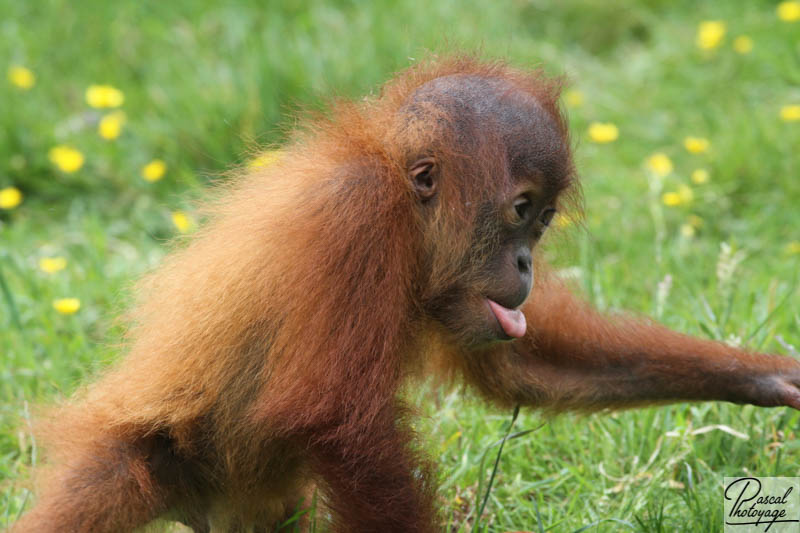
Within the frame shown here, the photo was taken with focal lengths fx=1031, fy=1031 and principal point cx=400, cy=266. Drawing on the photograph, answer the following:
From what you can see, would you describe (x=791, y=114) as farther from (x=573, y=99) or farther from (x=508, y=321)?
(x=508, y=321)

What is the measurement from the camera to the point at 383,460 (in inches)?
132

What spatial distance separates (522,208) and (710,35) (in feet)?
17.5

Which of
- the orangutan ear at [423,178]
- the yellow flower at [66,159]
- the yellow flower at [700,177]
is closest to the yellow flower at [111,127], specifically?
the yellow flower at [66,159]

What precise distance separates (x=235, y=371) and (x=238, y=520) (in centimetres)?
69

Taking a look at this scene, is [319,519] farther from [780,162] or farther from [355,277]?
[780,162]

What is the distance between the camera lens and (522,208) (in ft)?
11.9

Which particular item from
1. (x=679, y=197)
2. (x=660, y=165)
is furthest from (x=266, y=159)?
(x=660, y=165)

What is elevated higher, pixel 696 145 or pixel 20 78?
pixel 20 78

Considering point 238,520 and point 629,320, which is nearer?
point 238,520

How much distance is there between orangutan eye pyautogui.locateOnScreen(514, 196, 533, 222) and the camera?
11.8ft

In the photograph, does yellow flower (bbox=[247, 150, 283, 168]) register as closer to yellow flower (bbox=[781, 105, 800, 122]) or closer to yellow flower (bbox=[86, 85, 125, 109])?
yellow flower (bbox=[86, 85, 125, 109])

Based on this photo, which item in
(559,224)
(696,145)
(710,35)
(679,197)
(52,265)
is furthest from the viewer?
(710,35)

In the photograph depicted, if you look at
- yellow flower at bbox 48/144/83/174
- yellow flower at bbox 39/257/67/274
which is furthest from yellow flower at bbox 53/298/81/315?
yellow flower at bbox 48/144/83/174

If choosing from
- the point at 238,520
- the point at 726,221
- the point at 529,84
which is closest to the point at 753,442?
the point at 529,84
